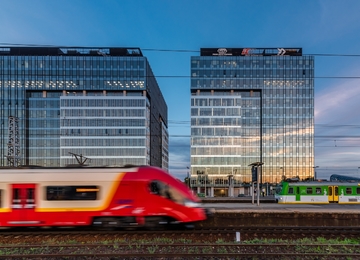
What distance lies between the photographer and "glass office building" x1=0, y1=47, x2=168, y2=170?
260ft

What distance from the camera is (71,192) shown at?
36.3 feet

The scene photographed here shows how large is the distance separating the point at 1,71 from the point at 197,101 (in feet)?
218

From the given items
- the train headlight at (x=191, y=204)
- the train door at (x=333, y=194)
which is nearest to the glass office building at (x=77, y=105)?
the train door at (x=333, y=194)

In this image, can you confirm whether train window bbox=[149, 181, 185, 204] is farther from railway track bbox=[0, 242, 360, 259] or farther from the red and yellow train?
railway track bbox=[0, 242, 360, 259]

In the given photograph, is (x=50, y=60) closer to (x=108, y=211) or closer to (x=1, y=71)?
(x=1, y=71)

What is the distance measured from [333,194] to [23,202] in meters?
29.3

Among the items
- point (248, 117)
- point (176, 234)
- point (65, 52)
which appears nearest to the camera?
point (176, 234)

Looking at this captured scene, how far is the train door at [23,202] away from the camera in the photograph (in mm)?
10992

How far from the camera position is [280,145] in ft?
278

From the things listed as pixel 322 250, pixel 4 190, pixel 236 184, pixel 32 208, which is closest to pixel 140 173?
pixel 32 208

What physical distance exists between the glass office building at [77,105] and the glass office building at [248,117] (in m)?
19.2

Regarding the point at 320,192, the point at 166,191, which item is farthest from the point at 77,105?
the point at 166,191

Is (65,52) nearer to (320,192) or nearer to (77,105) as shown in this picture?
(77,105)

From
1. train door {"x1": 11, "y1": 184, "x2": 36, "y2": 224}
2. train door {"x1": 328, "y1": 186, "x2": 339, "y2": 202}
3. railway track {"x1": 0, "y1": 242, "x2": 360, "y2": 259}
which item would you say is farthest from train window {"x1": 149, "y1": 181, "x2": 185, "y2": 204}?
train door {"x1": 328, "y1": 186, "x2": 339, "y2": 202}
